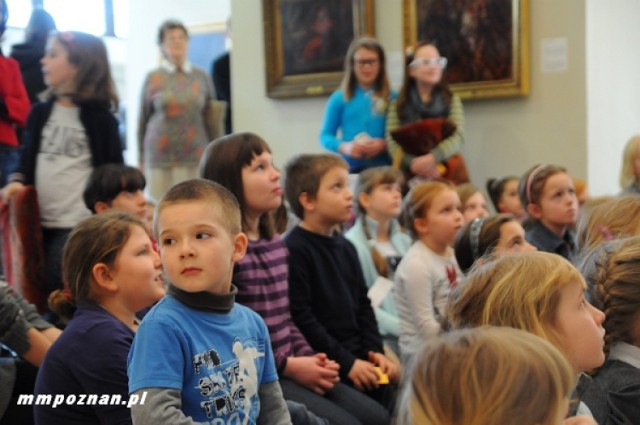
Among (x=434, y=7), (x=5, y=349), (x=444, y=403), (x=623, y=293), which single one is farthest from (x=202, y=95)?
(x=444, y=403)

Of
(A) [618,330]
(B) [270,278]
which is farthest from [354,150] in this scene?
(A) [618,330]

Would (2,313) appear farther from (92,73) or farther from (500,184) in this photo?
(500,184)

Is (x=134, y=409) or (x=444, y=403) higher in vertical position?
(x=444, y=403)

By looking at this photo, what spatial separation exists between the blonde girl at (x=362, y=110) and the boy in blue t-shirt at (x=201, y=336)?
4.15 m

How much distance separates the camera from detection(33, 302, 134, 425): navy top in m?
2.48

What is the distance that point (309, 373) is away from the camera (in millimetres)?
3410

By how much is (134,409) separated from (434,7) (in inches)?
225

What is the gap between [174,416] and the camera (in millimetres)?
2152

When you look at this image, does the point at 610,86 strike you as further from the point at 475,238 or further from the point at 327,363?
the point at 327,363

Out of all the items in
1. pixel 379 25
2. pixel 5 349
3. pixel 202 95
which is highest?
pixel 379 25

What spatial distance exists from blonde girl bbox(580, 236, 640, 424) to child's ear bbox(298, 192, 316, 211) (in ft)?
4.68

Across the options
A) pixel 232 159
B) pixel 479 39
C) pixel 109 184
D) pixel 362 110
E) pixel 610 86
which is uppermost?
pixel 479 39

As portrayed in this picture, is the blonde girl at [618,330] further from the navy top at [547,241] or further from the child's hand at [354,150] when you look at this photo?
the child's hand at [354,150]

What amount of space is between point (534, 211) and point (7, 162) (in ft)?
9.53
